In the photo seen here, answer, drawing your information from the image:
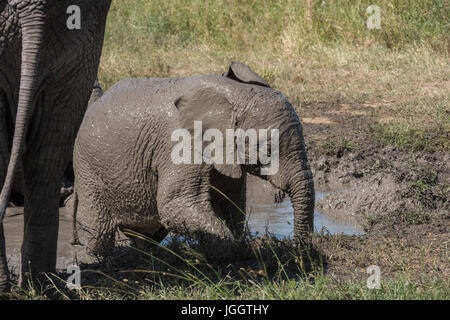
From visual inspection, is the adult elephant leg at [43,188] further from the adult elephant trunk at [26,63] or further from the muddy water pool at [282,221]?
the muddy water pool at [282,221]

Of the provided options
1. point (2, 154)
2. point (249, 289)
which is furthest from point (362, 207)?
point (2, 154)

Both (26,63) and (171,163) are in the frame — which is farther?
(171,163)

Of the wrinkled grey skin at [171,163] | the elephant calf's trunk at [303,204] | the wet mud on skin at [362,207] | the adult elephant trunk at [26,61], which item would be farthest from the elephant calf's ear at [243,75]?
the adult elephant trunk at [26,61]

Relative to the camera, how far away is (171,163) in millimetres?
4957

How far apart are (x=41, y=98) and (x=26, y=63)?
0.95 ft

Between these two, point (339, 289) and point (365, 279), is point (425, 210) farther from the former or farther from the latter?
point (339, 289)

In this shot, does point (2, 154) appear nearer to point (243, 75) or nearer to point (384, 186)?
point (243, 75)

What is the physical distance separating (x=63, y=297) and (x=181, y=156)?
1.35m

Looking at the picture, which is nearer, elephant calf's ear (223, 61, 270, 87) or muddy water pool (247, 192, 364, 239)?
elephant calf's ear (223, 61, 270, 87)

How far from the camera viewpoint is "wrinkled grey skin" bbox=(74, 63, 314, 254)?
4.81 meters

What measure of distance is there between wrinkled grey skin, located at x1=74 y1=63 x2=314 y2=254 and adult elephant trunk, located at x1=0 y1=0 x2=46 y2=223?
5.20ft

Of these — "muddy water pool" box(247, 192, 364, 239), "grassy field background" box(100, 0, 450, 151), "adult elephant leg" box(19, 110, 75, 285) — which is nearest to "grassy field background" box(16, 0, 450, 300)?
"grassy field background" box(100, 0, 450, 151)

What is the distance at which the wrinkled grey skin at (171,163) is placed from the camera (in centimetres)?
481

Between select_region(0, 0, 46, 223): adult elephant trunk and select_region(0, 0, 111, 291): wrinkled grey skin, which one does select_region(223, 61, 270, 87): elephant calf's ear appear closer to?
select_region(0, 0, 111, 291): wrinkled grey skin
